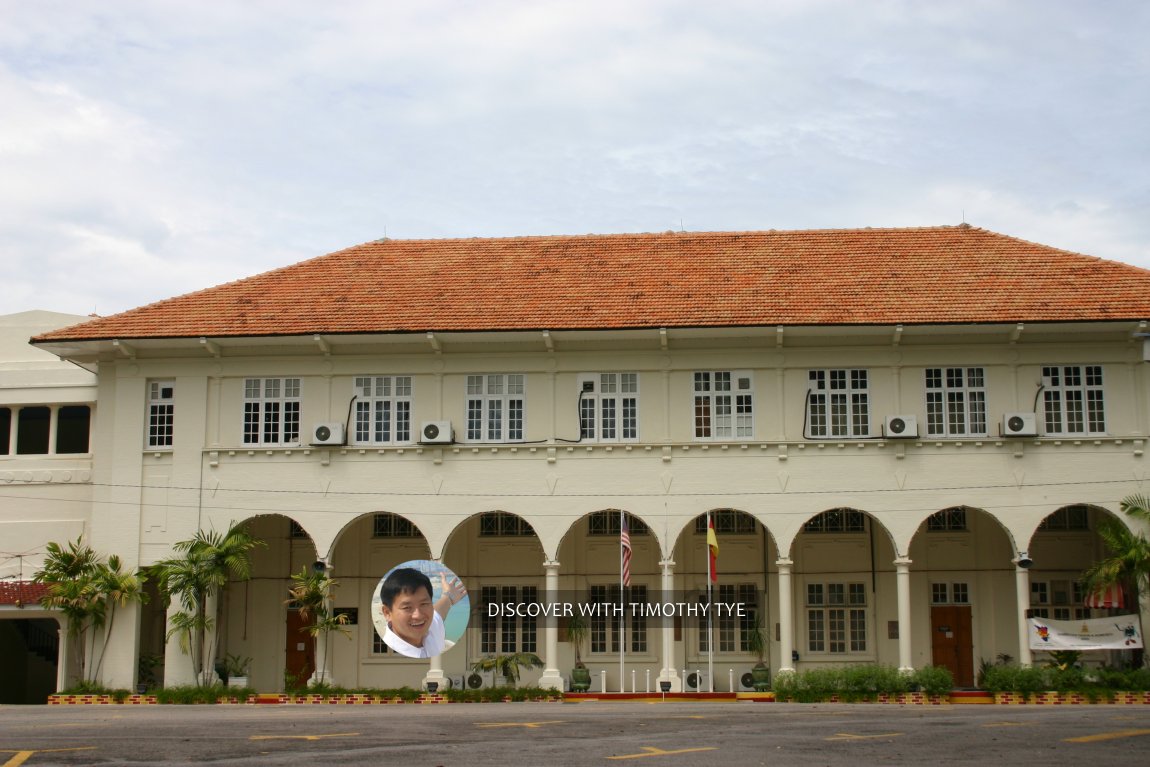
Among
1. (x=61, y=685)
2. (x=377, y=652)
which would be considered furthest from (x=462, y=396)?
(x=61, y=685)

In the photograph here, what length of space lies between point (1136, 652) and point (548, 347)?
46.3 ft

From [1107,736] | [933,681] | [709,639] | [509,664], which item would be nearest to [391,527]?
[509,664]

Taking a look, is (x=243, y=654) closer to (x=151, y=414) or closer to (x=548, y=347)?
(x=151, y=414)

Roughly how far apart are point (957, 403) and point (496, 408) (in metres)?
10.1

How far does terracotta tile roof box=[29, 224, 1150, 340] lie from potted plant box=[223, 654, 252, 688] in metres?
7.46

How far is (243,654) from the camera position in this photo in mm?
32594

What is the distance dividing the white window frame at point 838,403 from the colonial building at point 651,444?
0.07 m

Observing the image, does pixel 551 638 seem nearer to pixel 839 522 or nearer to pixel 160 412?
pixel 839 522

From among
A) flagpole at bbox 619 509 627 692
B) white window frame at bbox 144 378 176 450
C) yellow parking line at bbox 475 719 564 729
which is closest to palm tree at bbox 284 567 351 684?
white window frame at bbox 144 378 176 450

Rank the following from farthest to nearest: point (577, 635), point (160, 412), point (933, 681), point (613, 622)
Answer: point (613, 622)
point (160, 412)
point (577, 635)
point (933, 681)

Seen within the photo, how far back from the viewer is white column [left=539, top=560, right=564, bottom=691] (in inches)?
1170

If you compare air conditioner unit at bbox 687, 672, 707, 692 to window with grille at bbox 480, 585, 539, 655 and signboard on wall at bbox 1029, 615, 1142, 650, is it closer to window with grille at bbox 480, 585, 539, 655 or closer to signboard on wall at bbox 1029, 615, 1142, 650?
window with grille at bbox 480, 585, 539, 655

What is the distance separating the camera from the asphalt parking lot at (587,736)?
17.4 metres

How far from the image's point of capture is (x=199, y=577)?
30.2m
